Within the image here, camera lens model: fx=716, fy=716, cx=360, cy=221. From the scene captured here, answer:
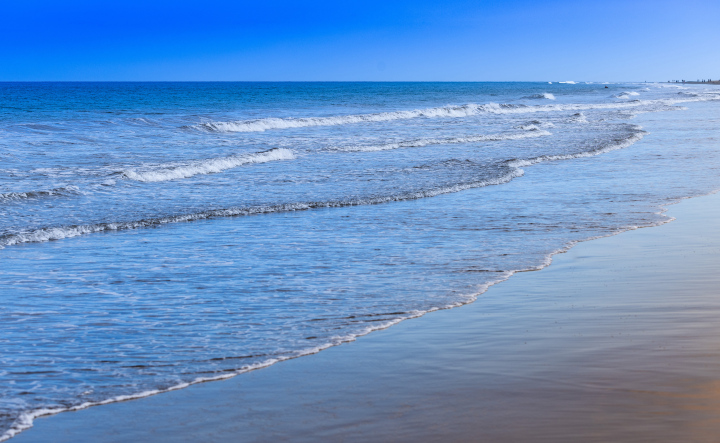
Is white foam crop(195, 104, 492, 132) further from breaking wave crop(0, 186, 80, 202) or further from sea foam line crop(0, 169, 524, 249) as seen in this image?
sea foam line crop(0, 169, 524, 249)

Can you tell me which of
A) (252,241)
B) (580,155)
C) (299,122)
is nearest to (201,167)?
(252,241)

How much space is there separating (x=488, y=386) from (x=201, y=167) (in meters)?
14.9

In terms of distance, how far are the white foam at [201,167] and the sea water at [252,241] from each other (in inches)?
3.2

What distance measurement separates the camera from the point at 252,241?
995 centimetres

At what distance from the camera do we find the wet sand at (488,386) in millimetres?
3984

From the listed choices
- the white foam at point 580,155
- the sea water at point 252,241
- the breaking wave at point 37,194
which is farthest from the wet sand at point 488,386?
the white foam at point 580,155

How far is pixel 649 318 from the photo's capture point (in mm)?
6090

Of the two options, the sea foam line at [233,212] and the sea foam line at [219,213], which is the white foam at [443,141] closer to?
the sea foam line at [233,212]

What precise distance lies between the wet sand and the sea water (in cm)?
37

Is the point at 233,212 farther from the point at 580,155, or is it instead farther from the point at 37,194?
the point at 580,155

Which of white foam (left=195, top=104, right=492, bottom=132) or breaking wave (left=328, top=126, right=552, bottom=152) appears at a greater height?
white foam (left=195, top=104, right=492, bottom=132)

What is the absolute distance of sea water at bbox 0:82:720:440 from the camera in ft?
18.1

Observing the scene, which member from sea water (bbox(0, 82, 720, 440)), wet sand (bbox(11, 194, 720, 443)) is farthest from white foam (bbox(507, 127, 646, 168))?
wet sand (bbox(11, 194, 720, 443))

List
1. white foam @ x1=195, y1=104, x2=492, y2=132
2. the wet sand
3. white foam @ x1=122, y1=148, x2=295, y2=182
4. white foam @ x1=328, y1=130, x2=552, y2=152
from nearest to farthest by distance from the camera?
the wet sand, white foam @ x1=122, y1=148, x2=295, y2=182, white foam @ x1=328, y1=130, x2=552, y2=152, white foam @ x1=195, y1=104, x2=492, y2=132
